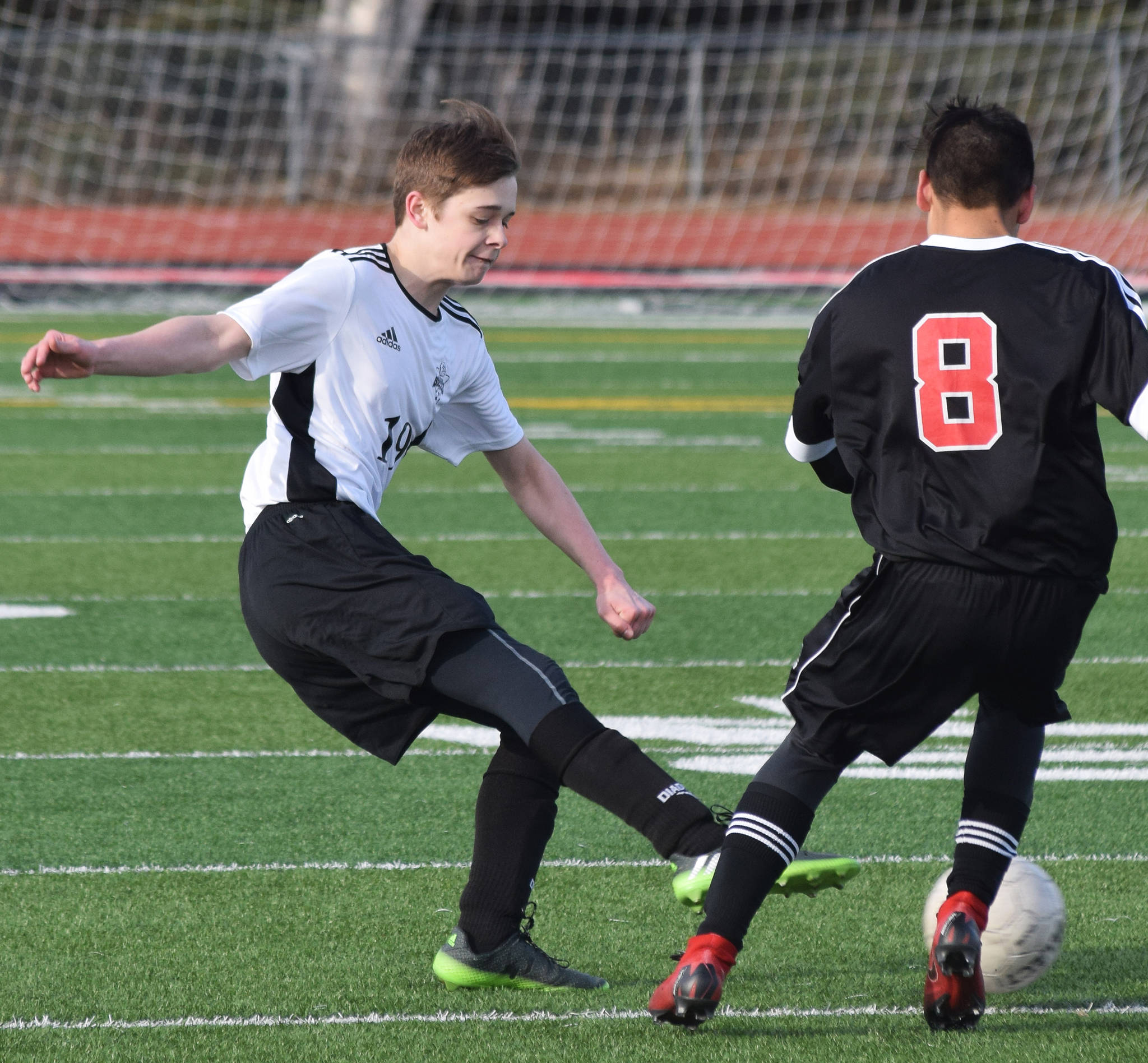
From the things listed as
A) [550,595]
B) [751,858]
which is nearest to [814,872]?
[751,858]

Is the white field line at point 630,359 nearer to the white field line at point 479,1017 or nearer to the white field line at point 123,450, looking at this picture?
the white field line at point 123,450

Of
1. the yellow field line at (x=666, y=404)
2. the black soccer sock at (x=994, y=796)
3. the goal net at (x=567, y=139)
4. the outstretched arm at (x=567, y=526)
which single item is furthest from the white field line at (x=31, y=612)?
the goal net at (x=567, y=139)

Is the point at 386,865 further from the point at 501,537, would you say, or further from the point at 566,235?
the point at 566,235

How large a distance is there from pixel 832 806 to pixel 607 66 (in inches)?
819

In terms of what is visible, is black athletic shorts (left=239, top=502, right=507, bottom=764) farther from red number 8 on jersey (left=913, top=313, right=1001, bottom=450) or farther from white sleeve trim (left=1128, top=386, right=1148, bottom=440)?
white sleeve trim (left=1128, top=386, right=1148, bottom=440)

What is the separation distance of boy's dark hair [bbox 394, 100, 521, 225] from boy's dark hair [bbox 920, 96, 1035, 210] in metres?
0.82

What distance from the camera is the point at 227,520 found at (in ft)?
32.3

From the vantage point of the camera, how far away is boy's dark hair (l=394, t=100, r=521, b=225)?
3617 mm

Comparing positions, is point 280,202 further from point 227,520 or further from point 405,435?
point 405,435

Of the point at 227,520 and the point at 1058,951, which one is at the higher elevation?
the point at 1058,951

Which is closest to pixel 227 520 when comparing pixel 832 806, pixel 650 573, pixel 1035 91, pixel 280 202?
pixel 650 573

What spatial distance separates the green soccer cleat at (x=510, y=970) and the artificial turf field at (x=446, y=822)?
3cm

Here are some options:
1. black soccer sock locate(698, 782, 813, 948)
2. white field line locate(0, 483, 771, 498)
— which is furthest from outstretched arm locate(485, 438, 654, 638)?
white field line locate(0, 483, 771, 498)

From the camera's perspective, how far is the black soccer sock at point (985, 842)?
11.5 ft
